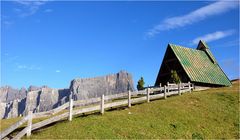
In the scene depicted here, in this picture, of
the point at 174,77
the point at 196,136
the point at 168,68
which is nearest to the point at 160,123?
the point at 196,136

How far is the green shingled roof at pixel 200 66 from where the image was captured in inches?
1720

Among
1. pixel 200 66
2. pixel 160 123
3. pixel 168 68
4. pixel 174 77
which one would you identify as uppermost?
pixel 200 66

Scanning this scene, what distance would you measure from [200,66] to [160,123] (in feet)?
82.3

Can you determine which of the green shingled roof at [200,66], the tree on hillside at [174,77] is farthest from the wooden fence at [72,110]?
the green shingled roof at [200,66]

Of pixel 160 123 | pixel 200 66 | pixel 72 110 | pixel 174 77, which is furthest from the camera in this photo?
pixel 200 66

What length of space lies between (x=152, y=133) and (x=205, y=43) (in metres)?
36.8

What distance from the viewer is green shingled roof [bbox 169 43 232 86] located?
4369cm

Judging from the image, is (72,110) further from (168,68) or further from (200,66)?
(200,66)

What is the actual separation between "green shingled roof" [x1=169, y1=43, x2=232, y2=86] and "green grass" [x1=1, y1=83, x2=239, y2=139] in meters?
12.5

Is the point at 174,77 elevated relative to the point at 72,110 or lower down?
elevated

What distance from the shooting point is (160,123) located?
23.4 metres

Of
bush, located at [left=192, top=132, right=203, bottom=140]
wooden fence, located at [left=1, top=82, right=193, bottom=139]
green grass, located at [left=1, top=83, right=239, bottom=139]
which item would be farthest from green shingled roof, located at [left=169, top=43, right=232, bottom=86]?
bush, located at [left=192, top=132, right=203, bottom=140]

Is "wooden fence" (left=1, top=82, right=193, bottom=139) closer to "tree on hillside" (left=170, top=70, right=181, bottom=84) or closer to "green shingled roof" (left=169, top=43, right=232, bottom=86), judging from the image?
"tree on hillside" (left=170, top=70, right=181, bottom=84)

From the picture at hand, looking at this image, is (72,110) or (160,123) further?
(160,123)
